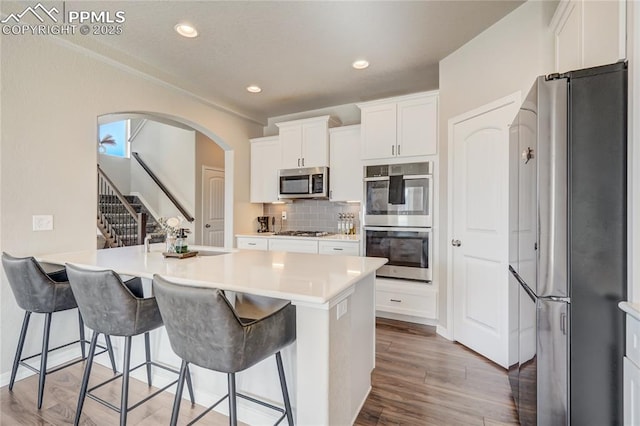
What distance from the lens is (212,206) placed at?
6.15 m

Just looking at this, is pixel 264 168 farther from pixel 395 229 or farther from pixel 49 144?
pixel 49 144

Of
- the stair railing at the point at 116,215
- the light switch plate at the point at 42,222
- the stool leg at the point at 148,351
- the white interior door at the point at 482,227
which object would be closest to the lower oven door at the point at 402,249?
the white interior door at the point at 482,227

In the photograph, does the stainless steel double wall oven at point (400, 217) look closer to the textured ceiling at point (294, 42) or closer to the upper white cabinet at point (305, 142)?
the upper white cabinet at point (305, 142)

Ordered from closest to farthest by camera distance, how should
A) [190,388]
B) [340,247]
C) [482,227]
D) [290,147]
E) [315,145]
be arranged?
[190,388] < [482,227] < [340,247] < [315,145] < [290,147]

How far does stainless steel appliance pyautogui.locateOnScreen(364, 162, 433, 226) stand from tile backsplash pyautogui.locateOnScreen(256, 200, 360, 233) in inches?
28.4

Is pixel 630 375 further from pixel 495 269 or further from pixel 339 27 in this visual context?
pixel 339 27

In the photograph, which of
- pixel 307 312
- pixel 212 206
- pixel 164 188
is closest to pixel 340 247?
pixel 307 312

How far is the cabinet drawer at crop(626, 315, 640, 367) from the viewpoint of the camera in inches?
41.0

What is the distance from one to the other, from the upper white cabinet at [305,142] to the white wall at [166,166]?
2.39 metres

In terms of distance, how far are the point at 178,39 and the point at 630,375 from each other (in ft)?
11.7

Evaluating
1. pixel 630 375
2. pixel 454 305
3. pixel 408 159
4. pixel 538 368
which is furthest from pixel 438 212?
pixel 630 375

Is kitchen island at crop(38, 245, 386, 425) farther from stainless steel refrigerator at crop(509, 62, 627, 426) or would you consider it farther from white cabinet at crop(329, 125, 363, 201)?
white cabinet at crop(329, 125, 363, 201)

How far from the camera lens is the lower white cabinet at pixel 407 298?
3.22 metres

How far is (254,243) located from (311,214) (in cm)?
97
